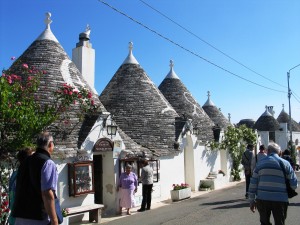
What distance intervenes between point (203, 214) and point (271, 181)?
4562mm

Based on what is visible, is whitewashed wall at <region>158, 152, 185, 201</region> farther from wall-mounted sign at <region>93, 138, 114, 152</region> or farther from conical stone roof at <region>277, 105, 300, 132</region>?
conical stone roof at <region>277, 105, 300, 132</region>

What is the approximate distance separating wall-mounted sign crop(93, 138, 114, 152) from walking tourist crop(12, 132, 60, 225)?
20.9ft

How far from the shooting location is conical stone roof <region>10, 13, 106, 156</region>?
9.89m

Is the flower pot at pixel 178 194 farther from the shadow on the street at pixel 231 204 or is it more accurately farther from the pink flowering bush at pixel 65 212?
the pink flowering bush at pixel 65 212

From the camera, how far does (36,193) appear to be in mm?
3861

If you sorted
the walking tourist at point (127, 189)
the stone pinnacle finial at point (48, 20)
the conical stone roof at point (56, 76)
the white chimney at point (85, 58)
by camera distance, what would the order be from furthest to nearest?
the white chimney at point (85, 58)
the stone pinnacle finial at point (48, 20)
the walking tourist at point (127, 189)
the conical stone roof at point (56, 76)

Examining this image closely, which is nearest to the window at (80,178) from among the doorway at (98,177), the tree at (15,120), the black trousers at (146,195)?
the doorway at (98,177)

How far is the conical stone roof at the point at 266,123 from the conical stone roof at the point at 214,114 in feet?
41.8

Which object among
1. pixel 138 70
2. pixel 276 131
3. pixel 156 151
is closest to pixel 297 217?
pixel 156 151

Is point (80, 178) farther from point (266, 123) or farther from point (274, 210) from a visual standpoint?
point (266, 123)

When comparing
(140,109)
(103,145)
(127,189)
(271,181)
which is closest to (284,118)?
(140,109)

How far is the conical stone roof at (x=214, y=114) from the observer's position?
24.0 meters

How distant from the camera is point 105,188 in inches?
434

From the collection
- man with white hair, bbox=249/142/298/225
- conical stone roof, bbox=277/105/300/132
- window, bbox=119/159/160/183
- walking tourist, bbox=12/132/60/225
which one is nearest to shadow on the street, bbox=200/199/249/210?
window, bbox=119/159/160/183
